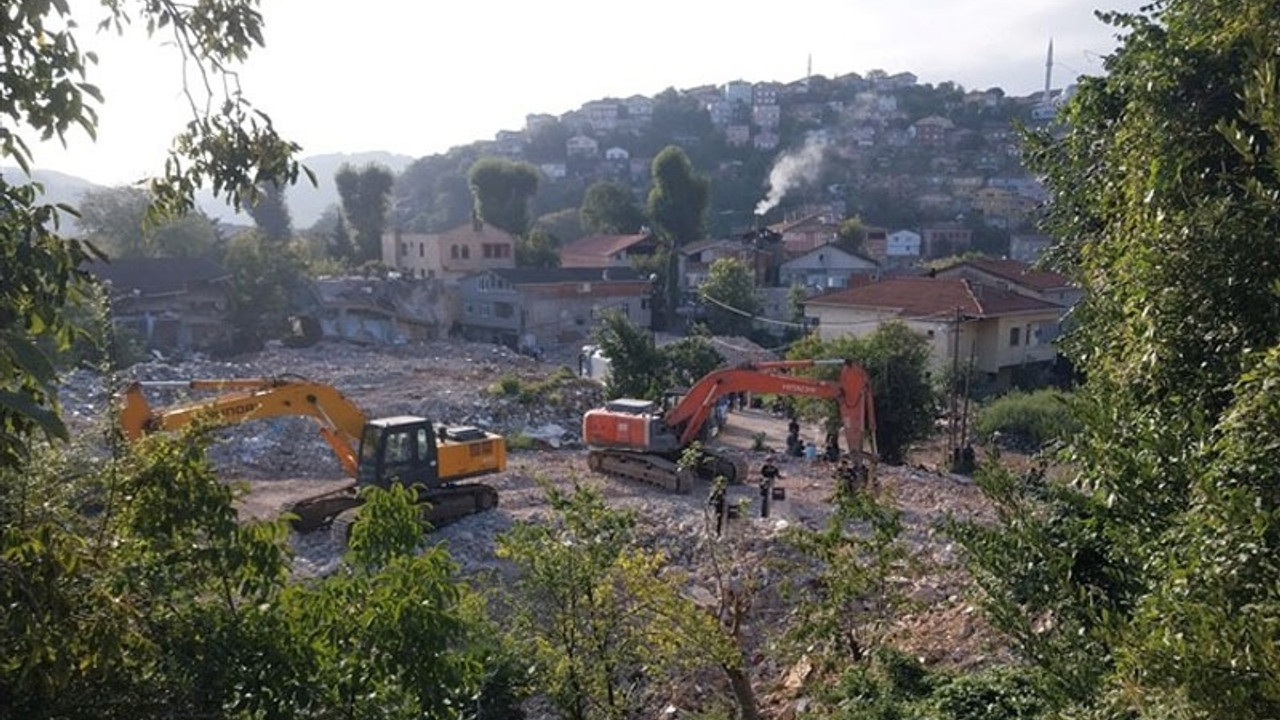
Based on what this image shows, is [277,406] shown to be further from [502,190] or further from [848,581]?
[502,190]

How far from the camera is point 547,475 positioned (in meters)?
19.0

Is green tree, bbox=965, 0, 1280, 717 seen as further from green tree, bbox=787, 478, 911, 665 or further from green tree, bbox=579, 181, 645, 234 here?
green tree, bbox=579, 181, 645, 234

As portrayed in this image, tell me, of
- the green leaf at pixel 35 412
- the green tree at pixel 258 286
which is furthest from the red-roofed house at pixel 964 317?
the green leaf at pixel 35 412

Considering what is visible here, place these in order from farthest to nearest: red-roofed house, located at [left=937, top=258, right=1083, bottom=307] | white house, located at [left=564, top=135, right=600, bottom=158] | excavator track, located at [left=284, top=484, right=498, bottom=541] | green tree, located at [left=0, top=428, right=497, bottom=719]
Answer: white house, located at [left=564, top=135, right=600, bottom=158] < red-roofed house, located at [left=937, top=258, right=1083, bottom=307] < excavator track, located at [left=284, top=484, right=498, bottom=541] < green tree, located at [left=0, top=428, right=497, bottom=719]

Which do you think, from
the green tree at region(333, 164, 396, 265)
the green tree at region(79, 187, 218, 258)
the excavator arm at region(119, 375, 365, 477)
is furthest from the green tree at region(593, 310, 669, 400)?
the green tree at region(333, 164, 396, 265)

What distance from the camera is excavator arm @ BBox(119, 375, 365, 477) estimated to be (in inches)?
516

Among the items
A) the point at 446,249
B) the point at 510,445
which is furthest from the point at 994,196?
the point at 510,445

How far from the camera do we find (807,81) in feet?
440

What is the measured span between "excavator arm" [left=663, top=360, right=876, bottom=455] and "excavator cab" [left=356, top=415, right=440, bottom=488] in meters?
5.15

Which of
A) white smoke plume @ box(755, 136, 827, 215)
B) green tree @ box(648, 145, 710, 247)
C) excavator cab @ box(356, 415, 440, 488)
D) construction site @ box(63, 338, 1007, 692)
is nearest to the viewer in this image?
construction site @ box(63, 338, 1007, 692)

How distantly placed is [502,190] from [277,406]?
49104mm

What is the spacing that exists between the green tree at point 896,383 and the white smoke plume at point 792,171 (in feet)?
213

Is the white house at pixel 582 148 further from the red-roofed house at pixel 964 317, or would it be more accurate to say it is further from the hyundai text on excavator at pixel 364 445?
the hyundai text on excavator at pixel 364 445

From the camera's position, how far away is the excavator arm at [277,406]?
13.1 meters
